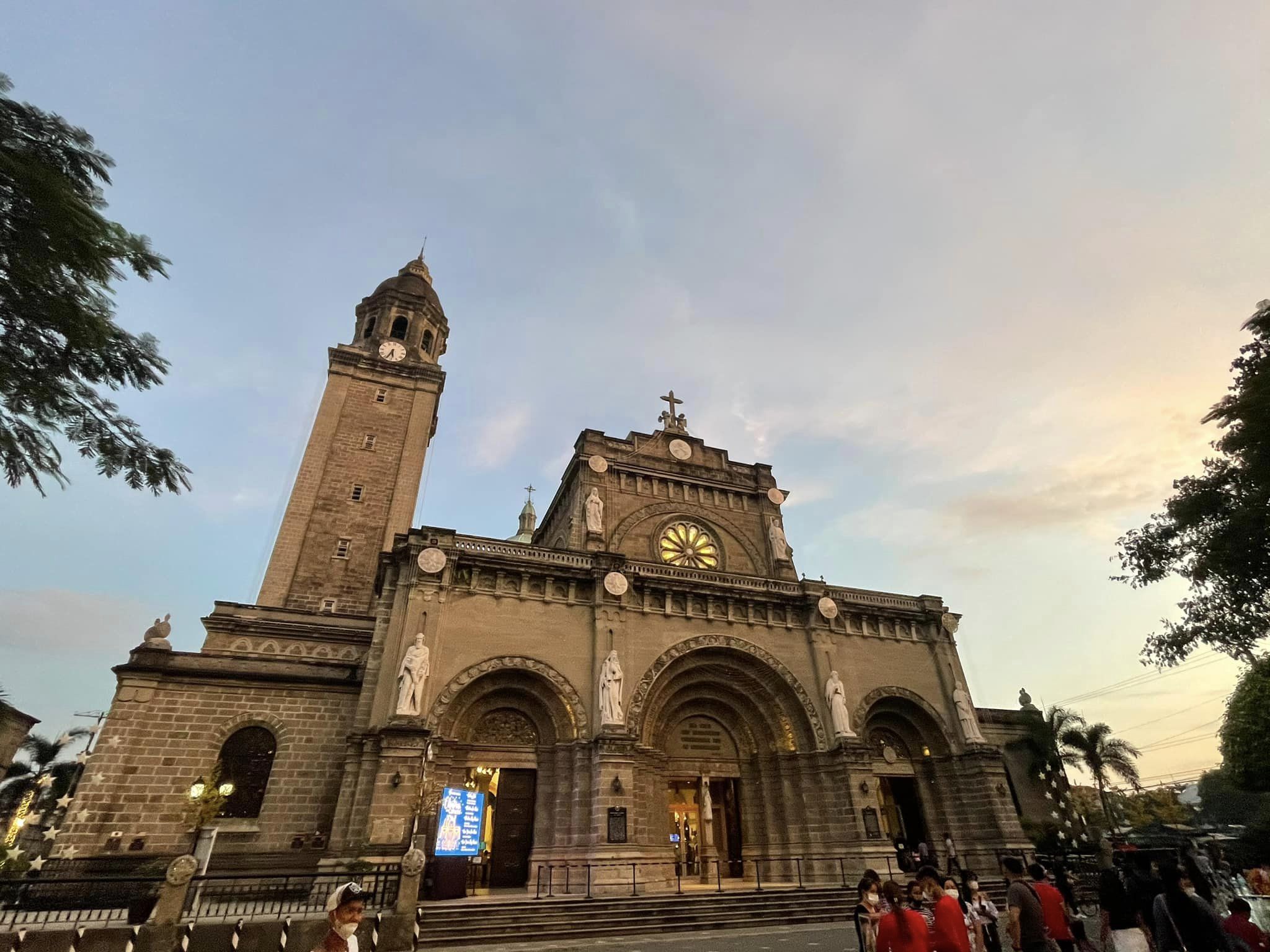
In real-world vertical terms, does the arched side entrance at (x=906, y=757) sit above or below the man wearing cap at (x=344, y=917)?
above

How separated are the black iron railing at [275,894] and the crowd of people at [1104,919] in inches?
353

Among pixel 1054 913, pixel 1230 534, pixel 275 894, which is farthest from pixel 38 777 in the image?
pixel 1230 534

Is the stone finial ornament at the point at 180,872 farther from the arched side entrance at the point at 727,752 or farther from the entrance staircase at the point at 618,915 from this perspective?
the arched side entrance at the point at 727,752

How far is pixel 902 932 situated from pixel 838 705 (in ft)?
59.9

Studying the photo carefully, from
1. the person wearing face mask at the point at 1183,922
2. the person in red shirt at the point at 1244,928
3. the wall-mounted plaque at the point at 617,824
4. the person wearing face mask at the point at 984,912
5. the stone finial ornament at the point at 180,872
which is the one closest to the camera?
the person wearing face mask at the point at 1183,922

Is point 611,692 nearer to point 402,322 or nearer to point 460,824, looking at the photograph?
point 460,824

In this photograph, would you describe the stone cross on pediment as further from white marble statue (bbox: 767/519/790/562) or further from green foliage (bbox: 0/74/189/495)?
green foliage (bbox: 0/74/189/495)

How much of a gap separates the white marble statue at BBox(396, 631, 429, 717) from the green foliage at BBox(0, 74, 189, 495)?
10327mm

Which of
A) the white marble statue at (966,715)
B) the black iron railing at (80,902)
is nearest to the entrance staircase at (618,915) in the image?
the black iron railing at (80,902)

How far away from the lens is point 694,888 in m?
18.2

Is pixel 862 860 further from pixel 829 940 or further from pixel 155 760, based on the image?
pixel 155 760

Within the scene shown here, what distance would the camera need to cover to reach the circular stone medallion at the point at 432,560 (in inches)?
784

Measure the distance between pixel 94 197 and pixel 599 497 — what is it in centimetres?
1973

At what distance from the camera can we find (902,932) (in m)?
5.45
